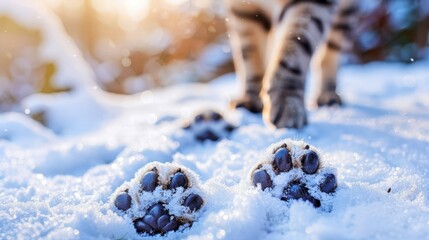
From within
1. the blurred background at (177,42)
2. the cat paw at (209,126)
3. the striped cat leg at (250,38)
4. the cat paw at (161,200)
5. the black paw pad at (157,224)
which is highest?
the blurred background at (177,42)

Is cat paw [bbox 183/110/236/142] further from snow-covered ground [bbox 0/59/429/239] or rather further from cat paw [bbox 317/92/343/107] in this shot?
cat paw [bbox 317/92/343/107]

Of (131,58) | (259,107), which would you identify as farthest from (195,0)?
(131,58)

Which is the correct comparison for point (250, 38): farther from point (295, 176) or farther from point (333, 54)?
point (295, 176)

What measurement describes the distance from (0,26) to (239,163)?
138 inches

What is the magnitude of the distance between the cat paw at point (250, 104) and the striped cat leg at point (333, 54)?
2.24 feet

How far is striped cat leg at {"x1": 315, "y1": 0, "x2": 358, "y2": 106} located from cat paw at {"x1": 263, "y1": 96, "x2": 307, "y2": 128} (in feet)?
4.20

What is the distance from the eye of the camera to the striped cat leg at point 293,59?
7.41 feet

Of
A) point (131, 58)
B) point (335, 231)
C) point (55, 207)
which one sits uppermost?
point (131, 58)

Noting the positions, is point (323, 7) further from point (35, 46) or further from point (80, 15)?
point (80, 15)

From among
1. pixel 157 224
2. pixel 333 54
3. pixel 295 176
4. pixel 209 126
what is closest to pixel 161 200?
pixel 157 224

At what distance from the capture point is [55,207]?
1238mm

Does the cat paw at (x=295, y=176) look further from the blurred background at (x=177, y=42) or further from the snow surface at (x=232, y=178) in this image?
the blurred background at (x=177, y=42)

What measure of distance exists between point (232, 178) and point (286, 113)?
2.77ft

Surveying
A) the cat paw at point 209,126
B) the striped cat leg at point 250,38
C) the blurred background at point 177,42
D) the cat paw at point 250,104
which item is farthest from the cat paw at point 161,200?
the blurred background at point 177,42
